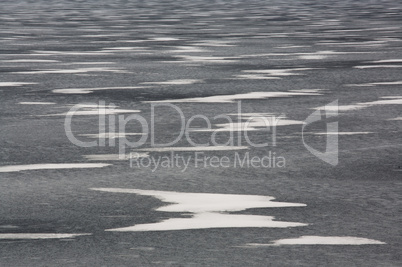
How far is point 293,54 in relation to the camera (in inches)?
581

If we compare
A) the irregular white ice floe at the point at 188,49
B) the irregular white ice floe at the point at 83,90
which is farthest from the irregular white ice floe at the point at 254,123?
the irregular white ice floe at the point at 188,49

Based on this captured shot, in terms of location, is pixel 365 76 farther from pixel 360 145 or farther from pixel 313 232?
pixel 313 232

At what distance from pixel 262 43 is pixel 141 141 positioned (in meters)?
10.2

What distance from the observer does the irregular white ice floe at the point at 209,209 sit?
473cm

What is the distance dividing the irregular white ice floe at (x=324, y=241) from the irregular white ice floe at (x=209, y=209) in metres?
0.24

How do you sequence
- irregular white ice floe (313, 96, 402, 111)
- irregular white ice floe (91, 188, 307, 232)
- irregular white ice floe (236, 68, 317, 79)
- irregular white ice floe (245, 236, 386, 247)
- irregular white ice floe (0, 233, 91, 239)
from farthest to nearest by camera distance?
irregular white ice floe (236, 68, 317, 79) < irregular white ice floe (313, 96, 402, 111) < irregular white ice floe (91, 188, 307, 232) < irregular white ice floe (0, 233, 91, 239) < irregular white ice floe (245, 236, 386, 247)

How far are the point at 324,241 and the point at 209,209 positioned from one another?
77 centimetres

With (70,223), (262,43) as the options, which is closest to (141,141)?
(70,223)

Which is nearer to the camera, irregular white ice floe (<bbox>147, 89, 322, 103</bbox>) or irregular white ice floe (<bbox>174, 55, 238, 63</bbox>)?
irregular white ice floe (<bbox>147, 89, 322, 103</bbox>)

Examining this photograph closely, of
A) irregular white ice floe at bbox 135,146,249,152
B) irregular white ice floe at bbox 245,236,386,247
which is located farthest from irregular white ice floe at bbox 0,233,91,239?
irregular white ice floe at bbox 135,146,249,152

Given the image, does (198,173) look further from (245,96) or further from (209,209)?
(245,96)

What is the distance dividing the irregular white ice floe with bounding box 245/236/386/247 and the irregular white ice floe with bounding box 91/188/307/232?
24 cm

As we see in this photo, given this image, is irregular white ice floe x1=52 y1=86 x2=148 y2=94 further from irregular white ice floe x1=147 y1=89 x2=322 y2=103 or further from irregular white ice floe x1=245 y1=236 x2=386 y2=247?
irregular white ice floe x1=245 y1=236 x2=386 y2=247

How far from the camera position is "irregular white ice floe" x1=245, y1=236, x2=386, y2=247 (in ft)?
14.5
